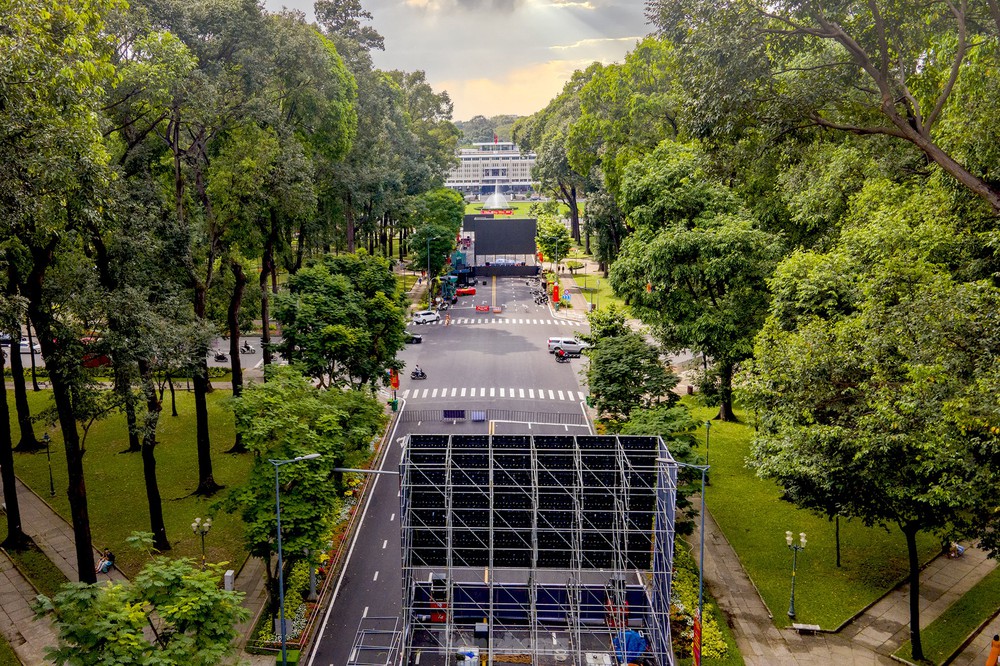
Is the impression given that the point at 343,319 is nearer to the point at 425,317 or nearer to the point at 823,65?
the point at 823,65

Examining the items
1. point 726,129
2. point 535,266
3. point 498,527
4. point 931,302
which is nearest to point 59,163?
point 498,527

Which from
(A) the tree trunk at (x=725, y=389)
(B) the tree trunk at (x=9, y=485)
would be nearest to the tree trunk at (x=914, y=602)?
(A) the tree trunk at (x=725, y=389)

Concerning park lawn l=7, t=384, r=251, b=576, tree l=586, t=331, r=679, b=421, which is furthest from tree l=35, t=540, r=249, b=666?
tree l=586, t=331, r=679, b=421

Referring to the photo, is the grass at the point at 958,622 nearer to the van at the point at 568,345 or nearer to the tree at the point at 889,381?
the tree at the point at 889,381

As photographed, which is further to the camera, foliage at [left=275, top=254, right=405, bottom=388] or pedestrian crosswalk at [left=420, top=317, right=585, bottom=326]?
pedestrian crosswalk at [left=420, top=317, right=585, bottom=326]

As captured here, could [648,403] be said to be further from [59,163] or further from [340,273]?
[59,163]

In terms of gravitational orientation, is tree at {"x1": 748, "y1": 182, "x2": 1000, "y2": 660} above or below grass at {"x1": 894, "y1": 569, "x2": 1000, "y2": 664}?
above

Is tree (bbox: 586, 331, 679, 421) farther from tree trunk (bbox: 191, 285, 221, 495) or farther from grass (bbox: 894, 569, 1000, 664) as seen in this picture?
tree trunk (bbox: 191, 285, 221, 495)
